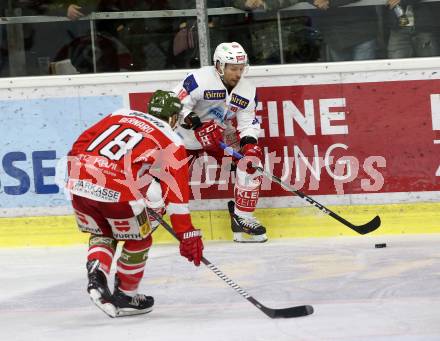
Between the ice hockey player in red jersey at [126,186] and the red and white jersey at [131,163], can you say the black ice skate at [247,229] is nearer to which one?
the ice hockey player in red jersey at [126,186]

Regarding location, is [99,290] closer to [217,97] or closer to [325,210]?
[325,210]

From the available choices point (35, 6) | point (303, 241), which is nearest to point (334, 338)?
point (303, 241)

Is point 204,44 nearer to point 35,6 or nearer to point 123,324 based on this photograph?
point 35,6

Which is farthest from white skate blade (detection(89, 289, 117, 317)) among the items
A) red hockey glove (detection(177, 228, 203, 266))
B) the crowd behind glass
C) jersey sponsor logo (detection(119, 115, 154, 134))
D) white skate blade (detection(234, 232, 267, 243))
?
the crowd behind glass

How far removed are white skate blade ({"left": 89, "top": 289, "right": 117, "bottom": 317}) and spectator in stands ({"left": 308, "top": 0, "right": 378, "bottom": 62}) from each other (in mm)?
2989

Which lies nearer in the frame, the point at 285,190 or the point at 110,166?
the point at 110,166

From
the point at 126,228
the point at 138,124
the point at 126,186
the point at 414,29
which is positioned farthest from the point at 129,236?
the point at 414,29

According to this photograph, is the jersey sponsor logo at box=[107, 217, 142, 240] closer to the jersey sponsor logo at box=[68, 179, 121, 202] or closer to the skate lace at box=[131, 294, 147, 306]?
the jersey sponsor logo at box=[68, 179, 121, 202]

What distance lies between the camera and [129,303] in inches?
211

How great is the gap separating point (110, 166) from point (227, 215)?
2.58 meters

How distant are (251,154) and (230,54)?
0.60 m

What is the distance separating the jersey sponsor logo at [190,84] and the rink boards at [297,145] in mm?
251

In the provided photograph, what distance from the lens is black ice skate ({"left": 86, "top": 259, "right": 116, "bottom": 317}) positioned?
500cm

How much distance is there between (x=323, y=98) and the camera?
749 centimetres
